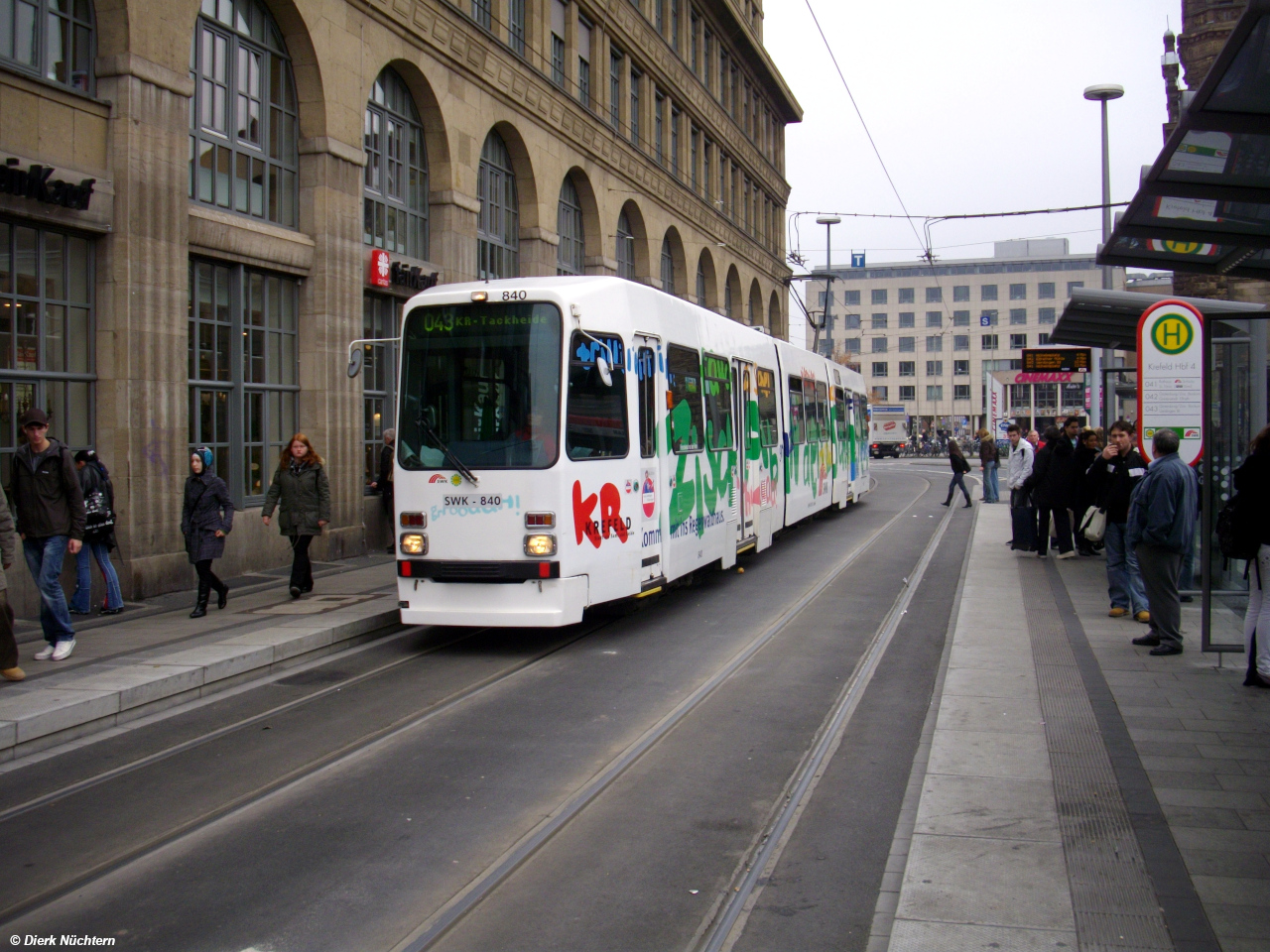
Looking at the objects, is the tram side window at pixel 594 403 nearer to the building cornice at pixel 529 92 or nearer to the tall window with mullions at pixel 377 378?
the tall window with mullions at pixel 377 378

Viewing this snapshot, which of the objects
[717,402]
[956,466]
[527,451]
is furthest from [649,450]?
[956,466]

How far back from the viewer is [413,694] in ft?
27.0

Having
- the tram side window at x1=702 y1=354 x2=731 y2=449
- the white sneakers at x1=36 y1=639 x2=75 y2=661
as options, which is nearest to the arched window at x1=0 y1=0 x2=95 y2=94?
the white sneakers at x1=36 y1=639 x2=75 y2=661

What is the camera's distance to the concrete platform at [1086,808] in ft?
13.6

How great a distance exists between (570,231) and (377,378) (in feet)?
30.8

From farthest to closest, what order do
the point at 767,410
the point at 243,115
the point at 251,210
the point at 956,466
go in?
the point at 956,466 < the point at 767,410 < the point at 251,210 < the point at 243,115

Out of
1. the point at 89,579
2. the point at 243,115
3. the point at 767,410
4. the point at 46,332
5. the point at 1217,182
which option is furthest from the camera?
the point at 767,410

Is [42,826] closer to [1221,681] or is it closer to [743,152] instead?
[1221,681]

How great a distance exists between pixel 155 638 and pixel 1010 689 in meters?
7.14

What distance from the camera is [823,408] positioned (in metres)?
21.8

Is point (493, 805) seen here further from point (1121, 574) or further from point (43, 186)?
point (43, 186)

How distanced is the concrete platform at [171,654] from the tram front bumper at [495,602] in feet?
3.49

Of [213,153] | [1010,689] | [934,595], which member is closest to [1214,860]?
[1010,689]

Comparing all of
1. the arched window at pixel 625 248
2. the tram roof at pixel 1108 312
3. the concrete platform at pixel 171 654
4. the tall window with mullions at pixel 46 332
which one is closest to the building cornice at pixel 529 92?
the arched window at pixel 625 248
